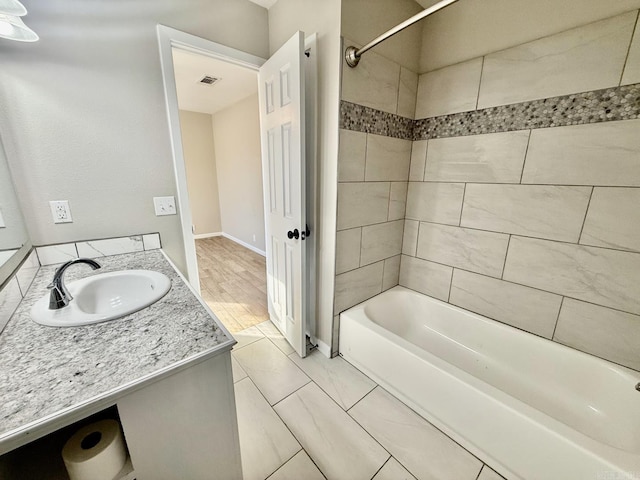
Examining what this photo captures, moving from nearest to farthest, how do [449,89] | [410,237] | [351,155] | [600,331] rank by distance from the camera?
[600,331], [351,155], [449,89], [410,237]

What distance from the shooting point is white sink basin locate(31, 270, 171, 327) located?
82 centimetres

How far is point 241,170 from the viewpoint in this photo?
4.52 meters

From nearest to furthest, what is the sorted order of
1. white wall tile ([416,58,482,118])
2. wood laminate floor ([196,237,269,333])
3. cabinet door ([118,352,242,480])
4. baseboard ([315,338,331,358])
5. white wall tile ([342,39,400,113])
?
cabinet door ([118,352,242,480]) < white wall tile ([342,39,400,113]) < white wall tile ([416,58,482,118]) < baseboard ([315,338,331,358]) < wood laminate floor ([196,237,269,333])

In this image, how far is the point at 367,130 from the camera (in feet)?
5.30

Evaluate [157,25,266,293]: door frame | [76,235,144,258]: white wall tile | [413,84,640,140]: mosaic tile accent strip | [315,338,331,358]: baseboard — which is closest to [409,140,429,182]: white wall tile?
[413,84,640,140]: mosaic tile accent strip

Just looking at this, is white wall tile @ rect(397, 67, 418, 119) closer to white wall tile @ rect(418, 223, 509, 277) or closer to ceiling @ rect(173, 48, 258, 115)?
white wall tile @ rect(418, 223, 509, 277)

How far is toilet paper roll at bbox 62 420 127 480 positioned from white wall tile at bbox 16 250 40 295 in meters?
0.71

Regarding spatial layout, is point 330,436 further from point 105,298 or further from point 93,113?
point 93,113

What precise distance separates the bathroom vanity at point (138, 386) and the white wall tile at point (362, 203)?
1031 mm

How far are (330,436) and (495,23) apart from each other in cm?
250

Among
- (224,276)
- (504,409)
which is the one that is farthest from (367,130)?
(224,276)

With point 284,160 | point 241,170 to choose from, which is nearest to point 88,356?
point 284,160

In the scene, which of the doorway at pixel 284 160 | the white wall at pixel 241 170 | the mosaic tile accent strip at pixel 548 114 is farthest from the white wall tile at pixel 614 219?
the white wall at pixel 241 170

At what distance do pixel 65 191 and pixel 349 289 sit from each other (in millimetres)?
1728
